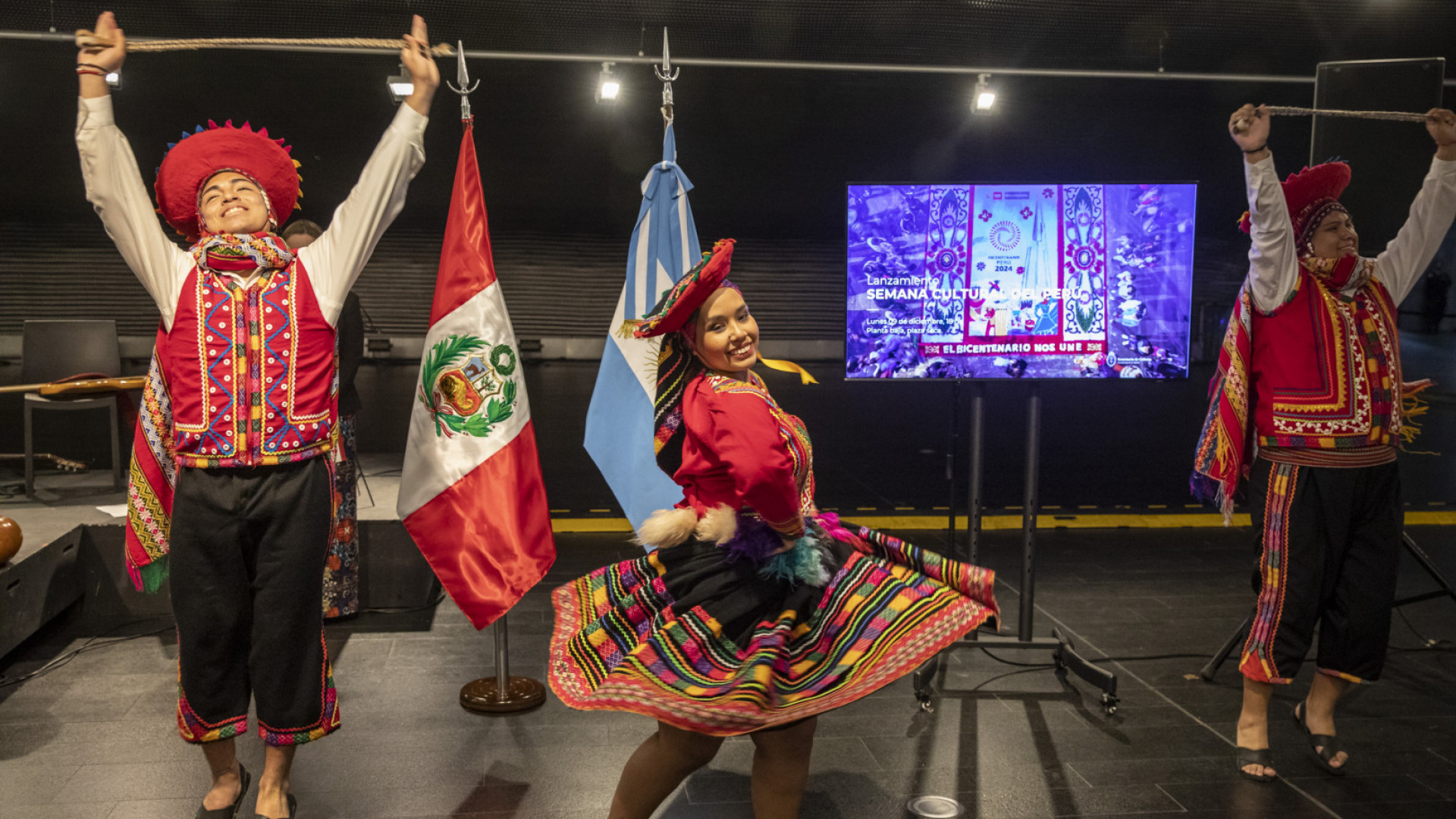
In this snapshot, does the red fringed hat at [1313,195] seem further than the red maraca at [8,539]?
No

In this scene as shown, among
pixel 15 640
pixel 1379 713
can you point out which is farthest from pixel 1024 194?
pixel 15 640

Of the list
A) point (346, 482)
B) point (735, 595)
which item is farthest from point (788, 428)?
point (346, 482)

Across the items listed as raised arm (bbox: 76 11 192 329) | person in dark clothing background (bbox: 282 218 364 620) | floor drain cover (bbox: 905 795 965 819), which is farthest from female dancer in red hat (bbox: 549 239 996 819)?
person in dark clothing background (bbox: 282 218 364 620)

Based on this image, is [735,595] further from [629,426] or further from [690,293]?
[629,426]

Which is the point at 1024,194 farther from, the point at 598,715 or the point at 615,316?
the point at 598,715

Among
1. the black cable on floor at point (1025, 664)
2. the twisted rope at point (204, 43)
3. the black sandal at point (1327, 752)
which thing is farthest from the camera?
the black cable on floor at point (1025, 664)

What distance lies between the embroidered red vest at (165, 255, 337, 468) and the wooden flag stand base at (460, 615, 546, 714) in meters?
1.16

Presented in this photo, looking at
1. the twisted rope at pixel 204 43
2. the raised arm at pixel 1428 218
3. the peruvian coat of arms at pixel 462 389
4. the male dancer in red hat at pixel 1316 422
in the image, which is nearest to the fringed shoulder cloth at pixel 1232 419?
the male dancer in red hat at pixel 1316 422

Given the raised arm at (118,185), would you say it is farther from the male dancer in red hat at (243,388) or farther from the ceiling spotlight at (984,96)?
the ceiling spotlight at (984,96)

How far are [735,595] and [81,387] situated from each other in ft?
14.3

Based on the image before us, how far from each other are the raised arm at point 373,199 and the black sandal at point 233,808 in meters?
1.27

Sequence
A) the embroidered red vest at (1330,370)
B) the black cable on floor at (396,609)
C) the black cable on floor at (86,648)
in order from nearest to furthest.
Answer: the embroidered red vest at (1330,370)
the black cable on floor at (86,648)
the black cable on floor at (396,609)

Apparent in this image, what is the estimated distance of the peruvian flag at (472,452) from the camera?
3135 millimetres

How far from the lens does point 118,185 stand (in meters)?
2.47
